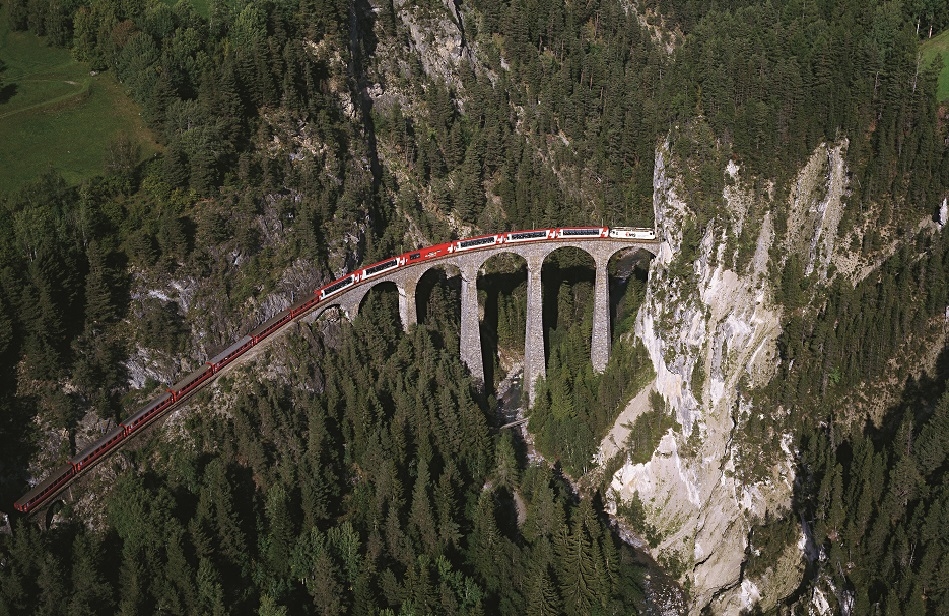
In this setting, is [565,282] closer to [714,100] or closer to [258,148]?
[714,100]

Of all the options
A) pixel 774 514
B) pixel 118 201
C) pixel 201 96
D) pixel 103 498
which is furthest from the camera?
pixel 201 96

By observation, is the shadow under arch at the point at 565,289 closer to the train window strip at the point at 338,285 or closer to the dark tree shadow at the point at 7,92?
the train window strip at the point at 338,285

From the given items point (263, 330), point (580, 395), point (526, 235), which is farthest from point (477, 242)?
point (263, 330)

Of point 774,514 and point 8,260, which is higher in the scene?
point 8,260

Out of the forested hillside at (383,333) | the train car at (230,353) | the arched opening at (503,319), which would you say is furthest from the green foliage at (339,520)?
the arched opening at (503,319)

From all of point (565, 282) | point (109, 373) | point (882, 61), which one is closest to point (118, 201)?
point (109, 373)

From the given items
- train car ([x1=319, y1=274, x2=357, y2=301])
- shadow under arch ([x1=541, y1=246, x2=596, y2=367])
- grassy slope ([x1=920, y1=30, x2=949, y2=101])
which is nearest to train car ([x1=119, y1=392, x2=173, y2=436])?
train car ([x1=319, y1=274, x2=357, y2=301])
